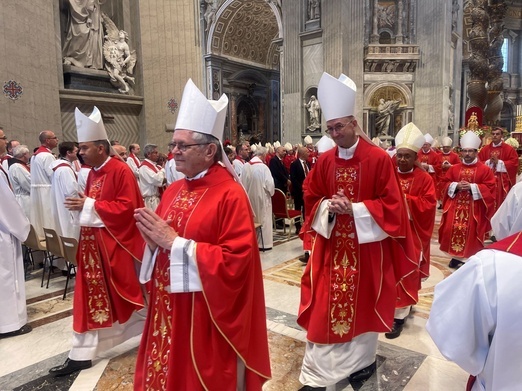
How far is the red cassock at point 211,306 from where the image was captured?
6.45 feet

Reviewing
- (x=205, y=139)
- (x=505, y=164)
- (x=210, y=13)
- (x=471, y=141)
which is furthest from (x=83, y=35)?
(x=210, y=13)

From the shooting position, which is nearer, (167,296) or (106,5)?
(167,296)

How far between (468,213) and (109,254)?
16.9ft

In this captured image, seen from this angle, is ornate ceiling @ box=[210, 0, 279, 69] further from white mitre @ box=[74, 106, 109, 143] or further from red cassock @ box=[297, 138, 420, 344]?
red cassock @ box=[297, 138, 420, 344]

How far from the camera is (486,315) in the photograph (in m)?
1.18

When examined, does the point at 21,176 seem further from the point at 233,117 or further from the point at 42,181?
the point at 233,117

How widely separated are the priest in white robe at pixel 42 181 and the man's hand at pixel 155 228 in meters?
5.36

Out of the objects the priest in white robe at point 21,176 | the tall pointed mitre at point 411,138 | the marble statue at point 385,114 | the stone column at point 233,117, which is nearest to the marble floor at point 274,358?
the tall pointed mitre at point 411,138

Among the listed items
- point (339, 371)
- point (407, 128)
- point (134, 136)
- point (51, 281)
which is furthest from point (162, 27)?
point (339, 371)

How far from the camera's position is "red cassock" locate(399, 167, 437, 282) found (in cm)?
409

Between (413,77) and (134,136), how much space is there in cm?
1307

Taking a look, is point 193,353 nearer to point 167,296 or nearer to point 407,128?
point 167,296

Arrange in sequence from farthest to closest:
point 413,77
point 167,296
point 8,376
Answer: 1. point 413,77
2. point 8,376
3. point 167,296

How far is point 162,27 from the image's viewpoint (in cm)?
995
